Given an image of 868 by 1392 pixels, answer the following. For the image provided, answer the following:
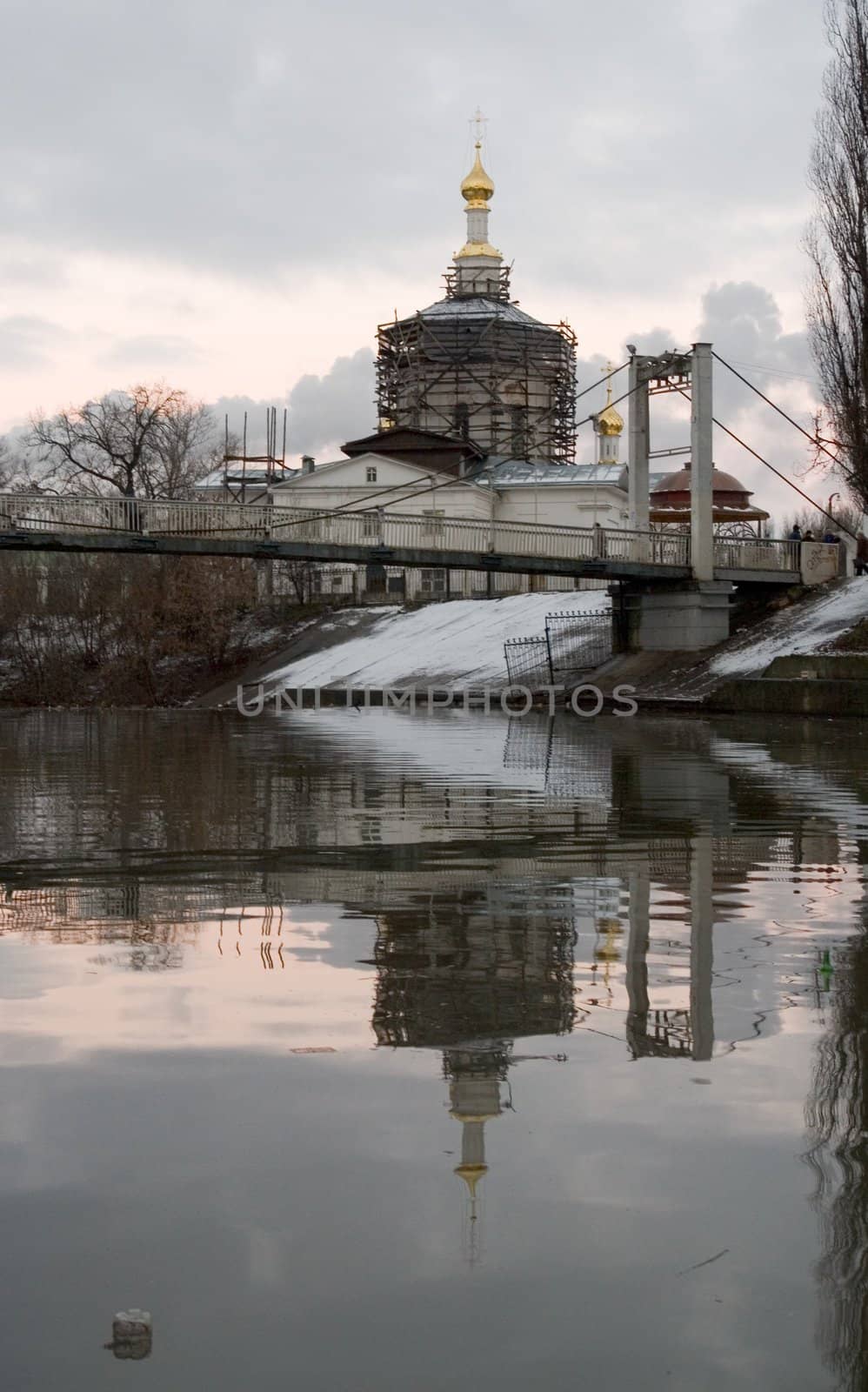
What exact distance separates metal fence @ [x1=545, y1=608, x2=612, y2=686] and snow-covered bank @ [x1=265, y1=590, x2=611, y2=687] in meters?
1.13

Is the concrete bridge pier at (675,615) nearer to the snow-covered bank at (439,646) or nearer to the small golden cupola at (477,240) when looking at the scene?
the snow-covered bank at (439,646)

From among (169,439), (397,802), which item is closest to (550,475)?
(169,439)

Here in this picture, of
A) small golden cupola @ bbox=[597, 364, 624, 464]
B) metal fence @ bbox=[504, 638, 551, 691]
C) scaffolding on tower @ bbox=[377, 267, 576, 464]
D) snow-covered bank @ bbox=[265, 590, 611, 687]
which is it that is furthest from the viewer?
small golden cupola @ bbox=[597, 364, 624, 464]

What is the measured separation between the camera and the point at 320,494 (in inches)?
3258

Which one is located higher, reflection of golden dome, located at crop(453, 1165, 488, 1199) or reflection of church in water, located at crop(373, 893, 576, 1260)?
reflection of church in water, located at crop(373, 893, 576, 1260)

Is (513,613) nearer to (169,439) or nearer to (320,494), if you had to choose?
(320,494)

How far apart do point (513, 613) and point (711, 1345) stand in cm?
5544

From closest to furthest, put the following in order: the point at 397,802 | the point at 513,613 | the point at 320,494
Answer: the point at 397,802
the point at 513,613
the point at 320,494

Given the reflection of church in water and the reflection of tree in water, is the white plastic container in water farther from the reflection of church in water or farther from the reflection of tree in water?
the reflection of tree in water

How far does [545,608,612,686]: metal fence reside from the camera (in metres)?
47.8

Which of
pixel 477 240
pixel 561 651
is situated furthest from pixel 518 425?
pixel 561 651

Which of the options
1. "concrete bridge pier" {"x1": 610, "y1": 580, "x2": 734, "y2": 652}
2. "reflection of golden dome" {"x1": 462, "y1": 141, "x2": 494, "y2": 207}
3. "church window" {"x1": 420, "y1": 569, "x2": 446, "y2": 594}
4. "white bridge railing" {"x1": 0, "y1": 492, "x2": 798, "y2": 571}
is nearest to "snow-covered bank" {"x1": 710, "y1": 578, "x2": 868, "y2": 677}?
"concrete bridge pier" {"x1": 610, "y1": 580, "x2": 734, "y2": 652}

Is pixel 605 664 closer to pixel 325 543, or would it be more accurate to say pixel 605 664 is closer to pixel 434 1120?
pixel 325 543

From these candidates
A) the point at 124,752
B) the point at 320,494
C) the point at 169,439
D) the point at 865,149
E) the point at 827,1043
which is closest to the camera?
the point at 827,1043
